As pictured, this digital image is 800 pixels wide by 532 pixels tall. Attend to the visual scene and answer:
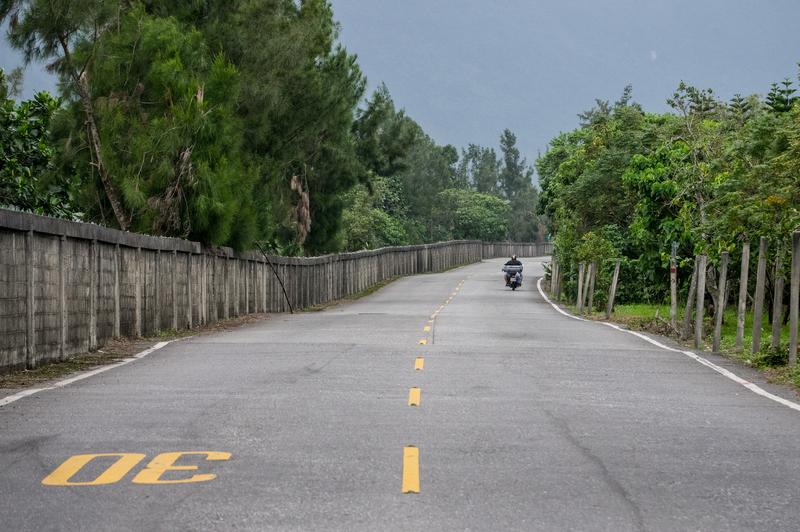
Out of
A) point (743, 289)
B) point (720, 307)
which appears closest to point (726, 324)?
point (720, 307)

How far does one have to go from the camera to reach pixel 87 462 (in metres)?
7.80

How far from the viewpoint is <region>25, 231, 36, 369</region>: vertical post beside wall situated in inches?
574

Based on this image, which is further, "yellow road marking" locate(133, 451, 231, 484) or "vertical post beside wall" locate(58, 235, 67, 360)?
"vertical post beside wall" locate(58, 235, 67, 360)

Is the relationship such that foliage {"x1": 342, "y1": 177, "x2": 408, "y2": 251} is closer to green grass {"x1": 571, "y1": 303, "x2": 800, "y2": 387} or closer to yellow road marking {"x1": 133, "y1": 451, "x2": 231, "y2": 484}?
green grass {"x1": 571, "y1": 303, "x2": 800, "y2": 387}

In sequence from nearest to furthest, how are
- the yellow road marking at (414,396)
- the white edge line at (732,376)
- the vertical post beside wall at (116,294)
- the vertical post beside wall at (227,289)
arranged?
the yellow road marking at (414,396) < the white edge line at (732,376) < the vertical post beside wall at (116,294) < the vertical post beside wall at (227,289)

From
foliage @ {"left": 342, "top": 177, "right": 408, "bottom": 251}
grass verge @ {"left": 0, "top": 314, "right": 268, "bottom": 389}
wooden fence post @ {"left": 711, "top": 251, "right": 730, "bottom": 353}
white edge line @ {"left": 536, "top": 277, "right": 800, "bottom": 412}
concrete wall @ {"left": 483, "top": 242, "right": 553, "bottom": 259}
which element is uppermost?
foliage @ {"left": 342, "top": 177, "right": 408, "bottom": 251}

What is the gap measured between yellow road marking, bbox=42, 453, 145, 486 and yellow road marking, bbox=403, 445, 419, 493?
1.86 metres

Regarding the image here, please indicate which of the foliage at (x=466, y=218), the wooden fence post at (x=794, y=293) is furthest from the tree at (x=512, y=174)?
the wooden fence post at (x=794, y=293)

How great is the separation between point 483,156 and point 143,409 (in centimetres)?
17049

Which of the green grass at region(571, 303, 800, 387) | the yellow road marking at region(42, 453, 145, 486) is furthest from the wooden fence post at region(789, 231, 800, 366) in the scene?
the yellow road marking at region(42, 453, 145, 486)

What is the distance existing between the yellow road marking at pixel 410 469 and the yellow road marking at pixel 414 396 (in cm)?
259

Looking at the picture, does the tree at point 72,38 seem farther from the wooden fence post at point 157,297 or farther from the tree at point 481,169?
the tree at point 481,169

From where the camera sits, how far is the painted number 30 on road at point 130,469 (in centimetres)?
715

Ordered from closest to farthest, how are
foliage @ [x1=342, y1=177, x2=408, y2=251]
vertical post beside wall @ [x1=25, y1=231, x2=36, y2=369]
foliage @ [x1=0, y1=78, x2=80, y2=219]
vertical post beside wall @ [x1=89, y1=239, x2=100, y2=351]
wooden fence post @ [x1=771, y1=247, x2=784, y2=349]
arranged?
vertical post beside wall @ [x1=25, y1=231, x2=36, y2=369] < wooden fence post @ [x1=771, y1=247, x2=784, y2=349] < vertical post beside wall @ [x1=89, y1=239, x2=100, y2=351] < foliage @ [x1=0, y1=78, x2=80, y2=219] < foliage @ [x1=342, y1=177, x2=408, y2=251]
